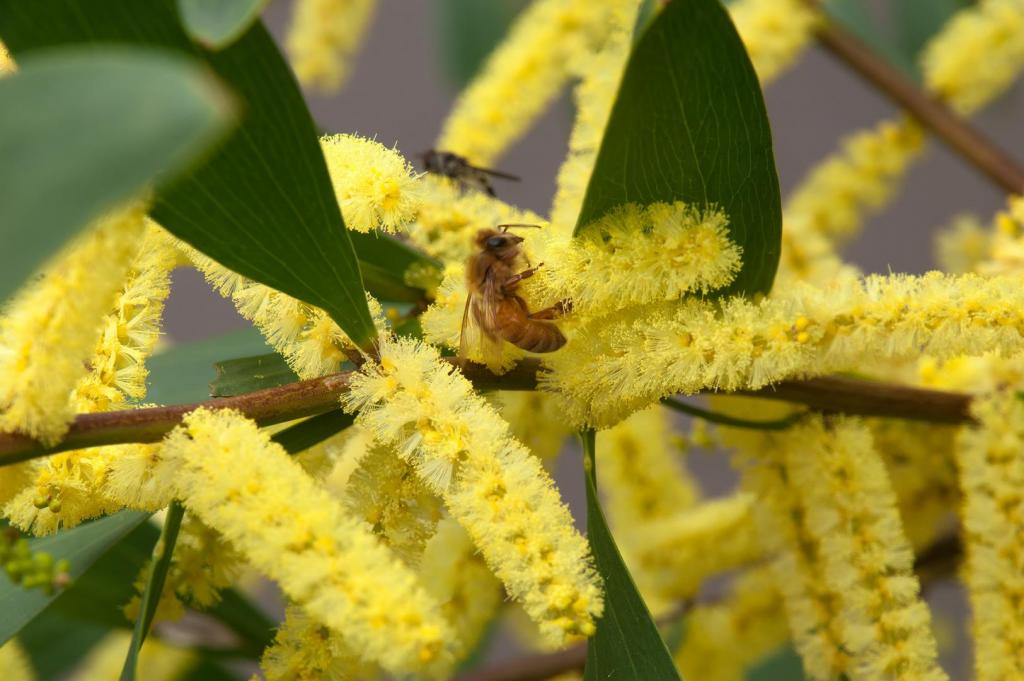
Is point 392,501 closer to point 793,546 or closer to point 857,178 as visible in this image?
point 793,546

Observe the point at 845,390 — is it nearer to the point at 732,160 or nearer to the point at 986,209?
the point at 732,160

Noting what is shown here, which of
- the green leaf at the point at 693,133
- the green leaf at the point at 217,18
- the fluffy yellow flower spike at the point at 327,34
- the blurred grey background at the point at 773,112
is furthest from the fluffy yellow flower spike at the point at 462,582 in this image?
the blurred grey background at the point at 773,112

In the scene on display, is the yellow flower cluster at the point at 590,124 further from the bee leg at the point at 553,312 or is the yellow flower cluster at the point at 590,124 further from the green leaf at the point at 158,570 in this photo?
the green leaf at the point at 158,570

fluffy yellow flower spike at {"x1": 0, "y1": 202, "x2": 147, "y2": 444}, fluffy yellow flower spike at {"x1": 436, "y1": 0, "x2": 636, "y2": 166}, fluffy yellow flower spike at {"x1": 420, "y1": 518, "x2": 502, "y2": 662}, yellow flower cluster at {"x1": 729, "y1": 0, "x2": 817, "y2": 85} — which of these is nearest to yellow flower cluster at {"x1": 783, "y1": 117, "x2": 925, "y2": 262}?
yellow flower cluster at {"x1": 729, "y1": 0, "x2": 817, "y2": 85}

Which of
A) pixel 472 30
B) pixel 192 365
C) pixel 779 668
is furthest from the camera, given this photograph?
pixel 472 30

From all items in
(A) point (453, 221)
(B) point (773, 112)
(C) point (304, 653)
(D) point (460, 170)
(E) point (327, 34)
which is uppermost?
(B) point (773, 112)

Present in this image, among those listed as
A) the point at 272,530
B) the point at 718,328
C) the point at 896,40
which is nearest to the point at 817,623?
the point at 718,328

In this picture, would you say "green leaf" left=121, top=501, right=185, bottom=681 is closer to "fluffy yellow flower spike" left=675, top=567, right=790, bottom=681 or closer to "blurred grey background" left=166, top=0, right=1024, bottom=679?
"fluffy yellow flower spike" left=675, top=567, right=790, bottom=681

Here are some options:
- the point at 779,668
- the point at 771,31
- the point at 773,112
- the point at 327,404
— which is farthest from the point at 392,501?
the point at 773,112
